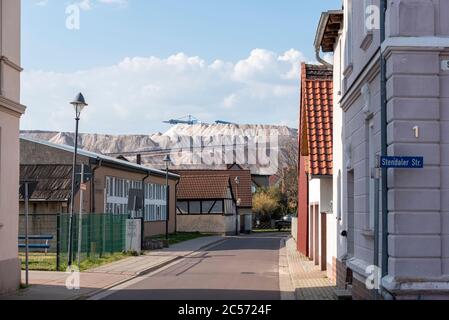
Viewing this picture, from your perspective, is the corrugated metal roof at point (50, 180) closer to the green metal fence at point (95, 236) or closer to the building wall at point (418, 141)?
the green metal fence at point (95, 236)

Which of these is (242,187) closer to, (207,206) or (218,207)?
(207,206)

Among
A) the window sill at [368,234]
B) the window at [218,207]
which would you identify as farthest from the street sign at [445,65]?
the window at [218,207]

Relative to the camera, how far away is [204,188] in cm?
6538

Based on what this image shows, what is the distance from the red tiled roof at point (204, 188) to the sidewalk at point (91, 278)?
33.8m

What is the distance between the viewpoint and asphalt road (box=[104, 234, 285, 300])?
1615cm

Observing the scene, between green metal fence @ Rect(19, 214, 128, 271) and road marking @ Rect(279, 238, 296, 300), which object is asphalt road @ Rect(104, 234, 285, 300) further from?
green metal fence @ Rect(19, 214, 128, 271)

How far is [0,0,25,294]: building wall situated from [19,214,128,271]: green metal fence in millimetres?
5617

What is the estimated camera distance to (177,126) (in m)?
193

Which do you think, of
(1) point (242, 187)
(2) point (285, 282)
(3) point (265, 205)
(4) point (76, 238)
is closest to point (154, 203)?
(4) point (76, 238)

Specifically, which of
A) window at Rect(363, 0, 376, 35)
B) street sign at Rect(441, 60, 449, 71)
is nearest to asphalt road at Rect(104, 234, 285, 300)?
window at Rect(363, 0, 376, 35)

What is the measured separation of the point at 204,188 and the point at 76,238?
40.6m
